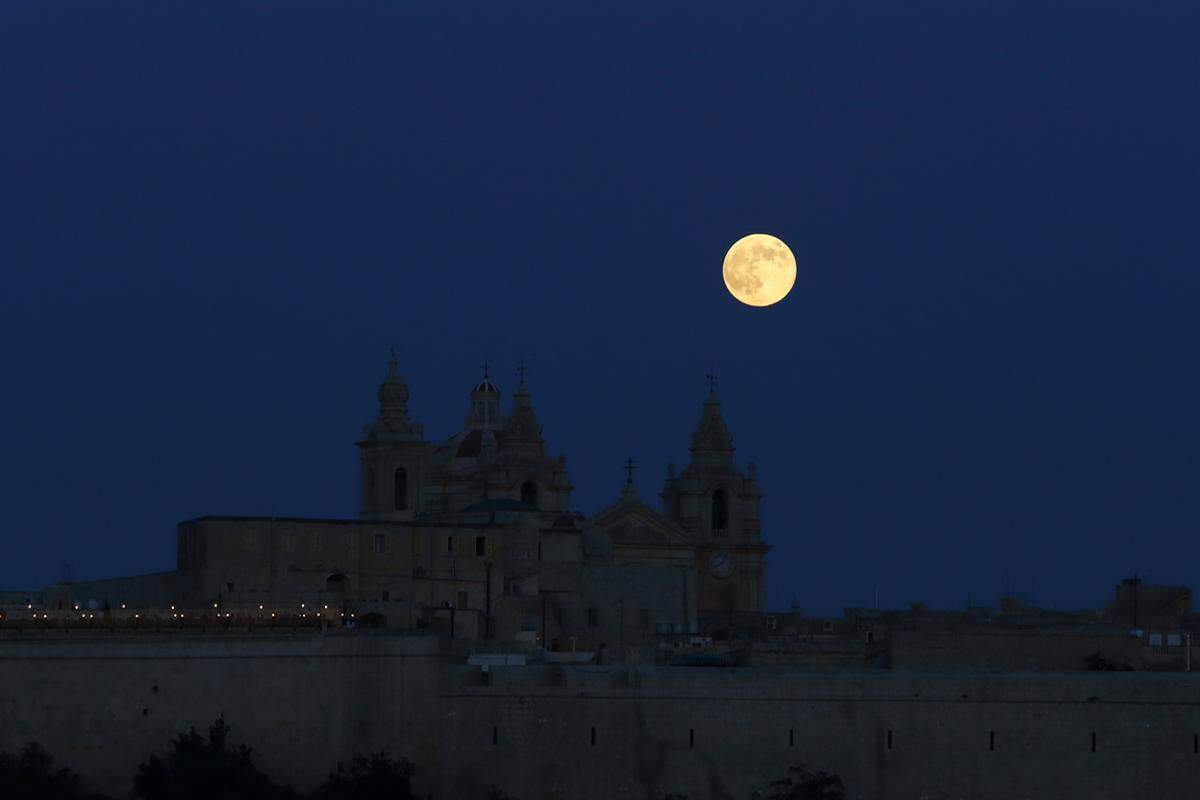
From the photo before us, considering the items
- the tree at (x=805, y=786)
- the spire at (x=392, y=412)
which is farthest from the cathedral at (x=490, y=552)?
the tree at (x=805, y=786)

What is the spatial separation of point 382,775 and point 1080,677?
13.1 m

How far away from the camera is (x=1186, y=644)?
74562 millimetres

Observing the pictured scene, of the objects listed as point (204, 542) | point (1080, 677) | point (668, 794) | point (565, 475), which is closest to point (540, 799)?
point (668, 794)

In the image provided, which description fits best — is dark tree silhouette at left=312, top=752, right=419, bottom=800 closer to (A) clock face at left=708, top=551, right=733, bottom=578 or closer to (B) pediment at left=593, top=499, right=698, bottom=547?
(B) pediment at left=593, top=499, right=698, bottom=547

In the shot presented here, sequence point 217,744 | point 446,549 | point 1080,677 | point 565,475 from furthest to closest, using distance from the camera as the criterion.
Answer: point 565,475 → point 446,549 → point 217,744 → point 1080,677

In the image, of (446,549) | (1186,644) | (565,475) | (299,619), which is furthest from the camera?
(565,475)

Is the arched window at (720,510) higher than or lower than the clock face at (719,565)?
higher

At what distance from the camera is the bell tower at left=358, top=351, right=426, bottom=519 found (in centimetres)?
9588

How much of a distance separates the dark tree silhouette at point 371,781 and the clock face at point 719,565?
4516 cm

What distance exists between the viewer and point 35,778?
60250 millimetres

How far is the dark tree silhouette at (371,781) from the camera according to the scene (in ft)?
195

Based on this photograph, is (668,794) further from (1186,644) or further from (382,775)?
(1186,644)

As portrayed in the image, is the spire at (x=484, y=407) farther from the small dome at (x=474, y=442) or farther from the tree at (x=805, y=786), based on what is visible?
the tree at (x=805, y=786)

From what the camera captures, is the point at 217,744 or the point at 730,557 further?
the point at 730,557
